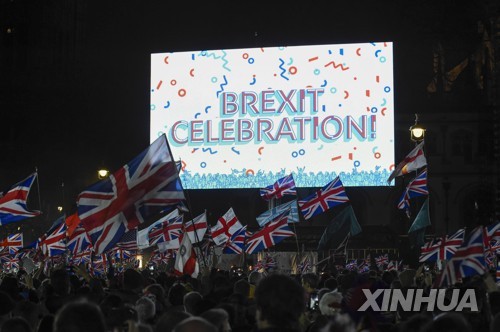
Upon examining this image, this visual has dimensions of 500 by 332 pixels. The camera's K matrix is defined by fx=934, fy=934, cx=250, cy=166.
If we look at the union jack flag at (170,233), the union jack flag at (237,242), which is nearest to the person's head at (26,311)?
the union jack flag at (170,233)

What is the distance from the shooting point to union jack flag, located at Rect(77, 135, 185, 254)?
12.7 m

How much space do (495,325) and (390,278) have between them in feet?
33.3

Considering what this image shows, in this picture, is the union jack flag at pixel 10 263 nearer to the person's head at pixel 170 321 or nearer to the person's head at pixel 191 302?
the person's head at pixel 191 302

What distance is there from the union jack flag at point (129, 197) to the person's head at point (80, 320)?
7577 millimetres

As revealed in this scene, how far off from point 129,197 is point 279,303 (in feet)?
24.7

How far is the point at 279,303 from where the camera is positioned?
5.54 m

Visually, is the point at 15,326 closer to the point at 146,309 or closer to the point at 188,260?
the point at 146,309

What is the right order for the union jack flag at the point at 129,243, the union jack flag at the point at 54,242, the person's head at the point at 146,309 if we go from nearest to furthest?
the person's head at the point at 146,309
the union jack flag at the point at 54,242
the union jack flag at the point at 129,243

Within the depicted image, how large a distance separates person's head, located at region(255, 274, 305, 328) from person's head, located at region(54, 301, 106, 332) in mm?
1020

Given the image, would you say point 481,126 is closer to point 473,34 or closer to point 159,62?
point 473,34

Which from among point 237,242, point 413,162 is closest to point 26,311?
point 413,162

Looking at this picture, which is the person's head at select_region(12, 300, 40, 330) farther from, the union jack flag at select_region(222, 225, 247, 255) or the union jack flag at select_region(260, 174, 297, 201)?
the union jack flag at select_region(260, 174, 297, 201)


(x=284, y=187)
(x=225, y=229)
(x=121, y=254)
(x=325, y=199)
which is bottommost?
(x=121, y=254)

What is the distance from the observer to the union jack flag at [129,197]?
12664 millimetres
